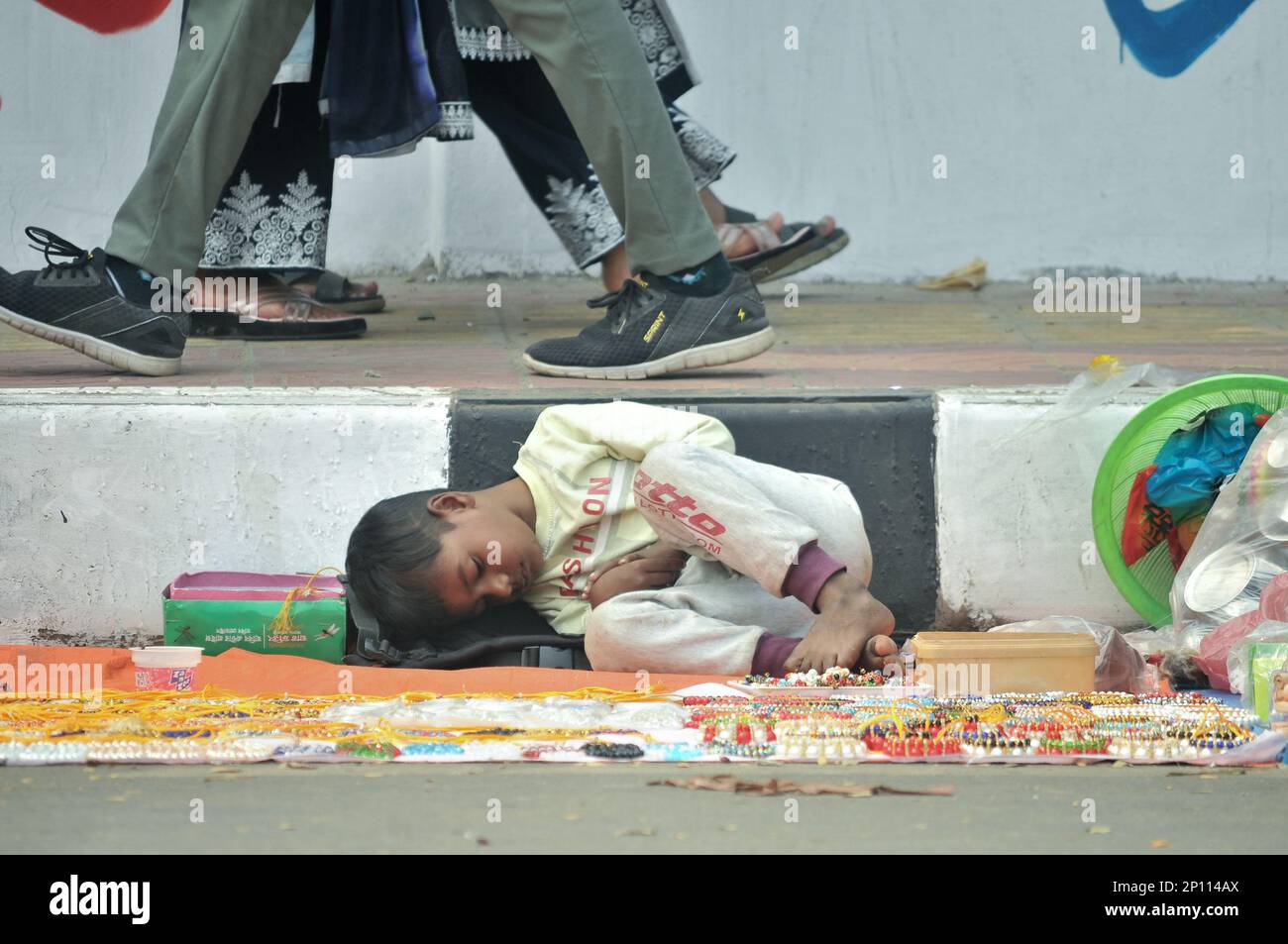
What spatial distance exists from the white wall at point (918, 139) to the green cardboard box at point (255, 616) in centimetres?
260

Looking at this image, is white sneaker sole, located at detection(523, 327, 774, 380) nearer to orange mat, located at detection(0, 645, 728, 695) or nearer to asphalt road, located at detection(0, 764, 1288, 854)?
orange mat, located at detection(0, 645, 728, 695)

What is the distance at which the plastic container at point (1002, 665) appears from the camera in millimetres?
2801

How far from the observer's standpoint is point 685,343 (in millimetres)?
3533

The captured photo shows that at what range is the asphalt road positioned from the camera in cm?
197

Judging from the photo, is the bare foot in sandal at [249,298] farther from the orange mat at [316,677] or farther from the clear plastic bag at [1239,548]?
the clear plastic bag at [1239,548]

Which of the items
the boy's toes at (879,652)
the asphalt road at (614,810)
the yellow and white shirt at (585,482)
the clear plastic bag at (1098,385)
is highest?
the clear plastic bag at (1098,385)

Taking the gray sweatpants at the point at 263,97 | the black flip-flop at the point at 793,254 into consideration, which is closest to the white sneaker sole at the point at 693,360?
the gray sweatpants at the point at 263,97

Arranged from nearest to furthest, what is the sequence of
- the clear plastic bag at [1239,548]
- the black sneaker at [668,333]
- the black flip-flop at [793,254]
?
the clear plastic bag at [1239,548]
the black sneaker at [668,333]
the black flip-flop at [793,254]

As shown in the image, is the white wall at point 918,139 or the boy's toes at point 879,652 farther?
the white wall at point 918,139

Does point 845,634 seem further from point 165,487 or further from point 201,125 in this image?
point 201,125

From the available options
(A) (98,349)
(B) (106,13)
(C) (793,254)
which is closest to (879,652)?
(A) (98,349)

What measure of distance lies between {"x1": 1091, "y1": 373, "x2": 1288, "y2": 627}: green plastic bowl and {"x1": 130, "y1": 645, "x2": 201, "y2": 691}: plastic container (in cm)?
166

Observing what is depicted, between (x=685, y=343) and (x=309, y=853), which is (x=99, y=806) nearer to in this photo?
(x=309, y=853)

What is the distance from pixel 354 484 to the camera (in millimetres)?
3379
